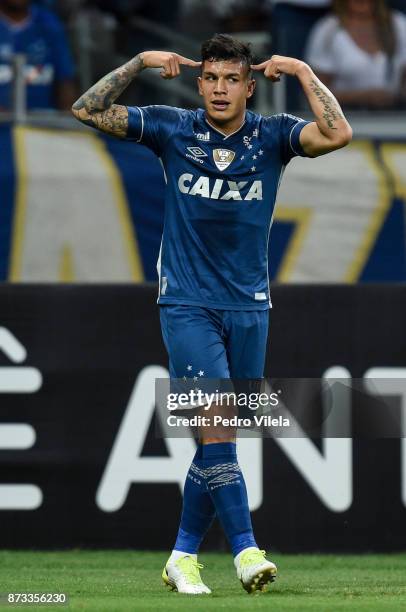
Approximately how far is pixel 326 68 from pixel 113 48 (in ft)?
6.11

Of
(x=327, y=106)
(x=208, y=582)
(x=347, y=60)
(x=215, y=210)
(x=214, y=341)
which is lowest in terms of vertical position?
(x=208, y=582)

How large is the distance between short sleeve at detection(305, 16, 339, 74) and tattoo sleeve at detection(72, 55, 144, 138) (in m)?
6.06

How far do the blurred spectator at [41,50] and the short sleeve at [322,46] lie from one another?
6.84ft

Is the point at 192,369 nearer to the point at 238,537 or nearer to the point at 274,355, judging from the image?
the point at 238,537

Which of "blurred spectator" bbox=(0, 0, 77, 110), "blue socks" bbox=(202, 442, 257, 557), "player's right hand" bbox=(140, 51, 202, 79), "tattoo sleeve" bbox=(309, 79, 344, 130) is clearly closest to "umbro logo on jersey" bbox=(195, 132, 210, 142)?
"player's right hand" bbox=(140, 51, 202, 79)

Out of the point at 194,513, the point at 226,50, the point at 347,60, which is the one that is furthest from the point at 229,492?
the point at 347,60

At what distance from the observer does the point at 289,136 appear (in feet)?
19.9

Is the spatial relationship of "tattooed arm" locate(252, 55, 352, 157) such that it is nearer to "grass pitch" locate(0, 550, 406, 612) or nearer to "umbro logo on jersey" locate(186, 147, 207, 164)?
"umbro logo on jersey" locate(186, 147, 207, 164)

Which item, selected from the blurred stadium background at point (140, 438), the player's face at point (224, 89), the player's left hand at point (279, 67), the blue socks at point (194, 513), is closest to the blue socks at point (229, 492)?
the blue socks at point (194, 513)

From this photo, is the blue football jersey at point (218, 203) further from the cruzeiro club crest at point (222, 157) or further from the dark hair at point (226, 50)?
the dark hair at point (226, 50)

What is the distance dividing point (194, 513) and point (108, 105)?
1850mm

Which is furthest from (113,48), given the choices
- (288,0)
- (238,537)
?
(238,537)

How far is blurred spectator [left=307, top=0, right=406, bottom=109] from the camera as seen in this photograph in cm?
1194

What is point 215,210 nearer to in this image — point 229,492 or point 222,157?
point 222,157
